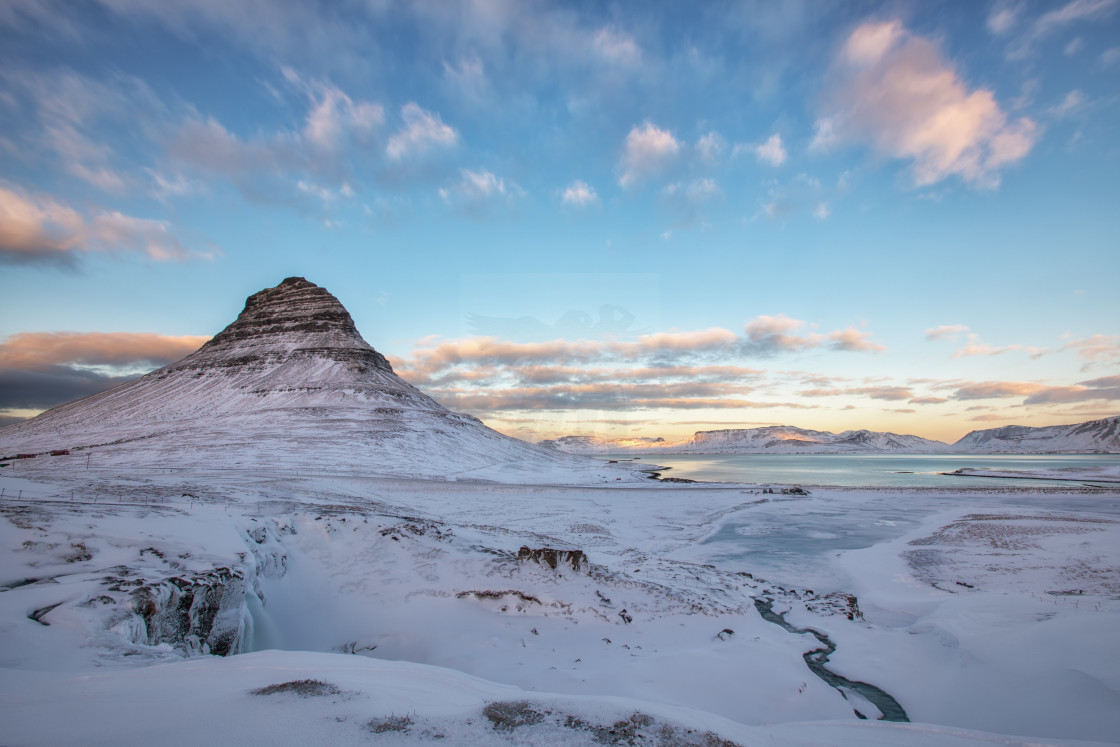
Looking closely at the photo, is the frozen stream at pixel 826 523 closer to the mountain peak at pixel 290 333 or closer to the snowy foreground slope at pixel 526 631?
the snowy foreground slope at pixel 526 631

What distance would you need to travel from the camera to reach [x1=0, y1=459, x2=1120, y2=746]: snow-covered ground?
169 inches

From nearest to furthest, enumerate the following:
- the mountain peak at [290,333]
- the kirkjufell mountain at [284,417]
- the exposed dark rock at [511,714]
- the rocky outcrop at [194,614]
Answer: the exposed dark rock at [511,714] < the rocky outcrop at [194,614] < the kirkjufell mountain at [284,417] < the mountain peak at [290,333]

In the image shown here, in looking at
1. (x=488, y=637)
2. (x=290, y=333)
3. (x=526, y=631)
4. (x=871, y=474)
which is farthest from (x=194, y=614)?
(x=290, y=333)

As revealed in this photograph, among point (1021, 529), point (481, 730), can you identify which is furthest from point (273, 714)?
point (1021, 529)

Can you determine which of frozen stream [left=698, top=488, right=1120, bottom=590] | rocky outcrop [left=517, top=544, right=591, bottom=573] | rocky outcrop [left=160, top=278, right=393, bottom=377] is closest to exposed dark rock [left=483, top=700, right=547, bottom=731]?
rocky outcrop [left=517, top=544, right=591, bottom=573]

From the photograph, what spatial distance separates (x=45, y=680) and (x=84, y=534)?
21.2 ft

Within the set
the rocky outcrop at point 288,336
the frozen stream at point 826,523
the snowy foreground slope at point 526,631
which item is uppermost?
the rocky outcrop at point 288,336

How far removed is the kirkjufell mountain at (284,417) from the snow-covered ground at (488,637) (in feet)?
145

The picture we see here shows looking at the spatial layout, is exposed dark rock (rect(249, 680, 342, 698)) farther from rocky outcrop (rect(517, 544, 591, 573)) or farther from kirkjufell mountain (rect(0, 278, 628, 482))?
kirkjufell mountain (rect(0, 278, 628, 482))

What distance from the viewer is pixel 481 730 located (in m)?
4.24

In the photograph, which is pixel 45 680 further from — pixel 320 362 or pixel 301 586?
pixel 320 362

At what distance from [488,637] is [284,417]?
76.1 m

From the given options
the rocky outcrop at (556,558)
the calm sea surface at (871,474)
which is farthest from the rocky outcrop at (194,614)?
the calm sea surface at (871,474)

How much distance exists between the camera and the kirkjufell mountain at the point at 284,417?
57250 millimetres
